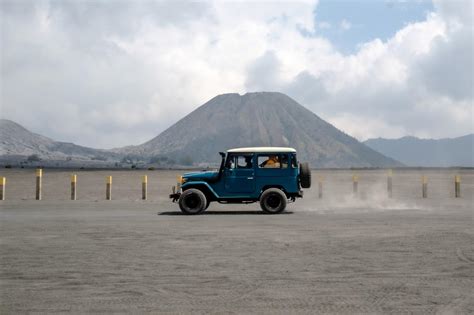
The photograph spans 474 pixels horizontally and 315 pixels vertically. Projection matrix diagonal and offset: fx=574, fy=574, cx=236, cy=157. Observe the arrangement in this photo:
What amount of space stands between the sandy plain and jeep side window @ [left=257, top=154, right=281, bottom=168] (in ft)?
9.53

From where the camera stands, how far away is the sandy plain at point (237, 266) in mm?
6805

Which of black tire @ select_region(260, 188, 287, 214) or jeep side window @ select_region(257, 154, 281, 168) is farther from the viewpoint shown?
jeep side window @ select_region(257, 154, 281, 168)

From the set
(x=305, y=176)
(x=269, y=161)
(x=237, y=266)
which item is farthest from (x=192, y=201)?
(x=237, y=266)

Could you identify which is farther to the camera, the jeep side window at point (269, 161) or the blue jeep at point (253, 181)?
the jeep side window at point (269, 161)

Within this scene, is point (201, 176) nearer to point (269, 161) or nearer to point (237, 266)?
point (269, 161)

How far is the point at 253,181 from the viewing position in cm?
1858

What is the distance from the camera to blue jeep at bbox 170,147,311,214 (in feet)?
60.6

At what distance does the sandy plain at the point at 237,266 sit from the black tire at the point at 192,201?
2131mm

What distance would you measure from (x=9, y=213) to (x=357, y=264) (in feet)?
43.6

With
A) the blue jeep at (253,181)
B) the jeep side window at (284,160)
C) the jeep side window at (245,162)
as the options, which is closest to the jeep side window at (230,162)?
the blue jeep at (253,181)

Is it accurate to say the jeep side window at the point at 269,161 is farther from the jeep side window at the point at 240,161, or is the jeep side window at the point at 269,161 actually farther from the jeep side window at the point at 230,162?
the jeep side window at the point at 230,162

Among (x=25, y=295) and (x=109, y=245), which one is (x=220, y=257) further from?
(x=25, y=295)

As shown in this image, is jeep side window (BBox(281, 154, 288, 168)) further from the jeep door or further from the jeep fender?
the jeep fender

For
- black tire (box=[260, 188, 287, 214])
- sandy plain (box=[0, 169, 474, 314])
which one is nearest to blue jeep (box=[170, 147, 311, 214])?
black tire (box=[260, 188, 287, 214])
